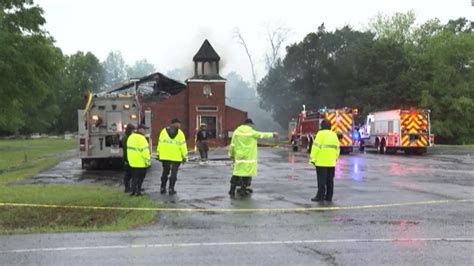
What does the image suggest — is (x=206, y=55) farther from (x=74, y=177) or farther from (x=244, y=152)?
(x=244, y=152)

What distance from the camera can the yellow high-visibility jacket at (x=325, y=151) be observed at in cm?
1238

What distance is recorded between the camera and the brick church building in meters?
57.2

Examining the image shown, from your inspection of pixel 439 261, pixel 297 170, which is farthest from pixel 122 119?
pixel 439 261

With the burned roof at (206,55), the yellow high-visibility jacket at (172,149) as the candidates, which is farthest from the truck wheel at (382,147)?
the burned roof at (206,55)

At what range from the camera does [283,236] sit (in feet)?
28.0

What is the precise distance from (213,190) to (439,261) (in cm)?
814

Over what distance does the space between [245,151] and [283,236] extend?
4507 millimetres

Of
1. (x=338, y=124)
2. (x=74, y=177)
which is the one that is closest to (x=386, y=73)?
(x=338, y=124)

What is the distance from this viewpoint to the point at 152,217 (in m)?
10.4

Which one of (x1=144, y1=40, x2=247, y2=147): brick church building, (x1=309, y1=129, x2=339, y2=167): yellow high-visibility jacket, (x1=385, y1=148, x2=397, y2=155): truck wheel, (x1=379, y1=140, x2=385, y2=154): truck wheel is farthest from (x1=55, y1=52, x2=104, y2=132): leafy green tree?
(x1=309, y1=129, x2=339, y2=167): yellow high-visibility jacket

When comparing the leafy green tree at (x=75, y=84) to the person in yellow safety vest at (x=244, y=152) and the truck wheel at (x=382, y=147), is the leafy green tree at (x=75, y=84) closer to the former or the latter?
the truck wheel at (x=382, y=147)

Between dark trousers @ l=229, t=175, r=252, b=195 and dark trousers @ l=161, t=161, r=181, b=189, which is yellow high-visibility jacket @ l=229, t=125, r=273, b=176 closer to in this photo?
dark trousers @ l=229, t=175, r=252, b=195

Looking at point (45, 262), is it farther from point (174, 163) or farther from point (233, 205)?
point (174, 163)

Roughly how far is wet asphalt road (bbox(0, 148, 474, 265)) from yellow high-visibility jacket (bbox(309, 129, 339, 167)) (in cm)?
86
